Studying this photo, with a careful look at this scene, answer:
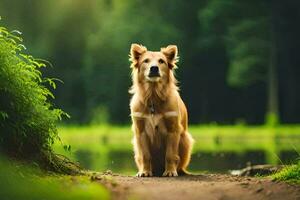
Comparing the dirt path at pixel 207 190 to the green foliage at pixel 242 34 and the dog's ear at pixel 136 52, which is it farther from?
the green foliage at pixel 242 34

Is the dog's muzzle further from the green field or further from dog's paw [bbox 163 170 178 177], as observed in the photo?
the green field

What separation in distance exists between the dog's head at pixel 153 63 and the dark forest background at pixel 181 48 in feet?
98.4

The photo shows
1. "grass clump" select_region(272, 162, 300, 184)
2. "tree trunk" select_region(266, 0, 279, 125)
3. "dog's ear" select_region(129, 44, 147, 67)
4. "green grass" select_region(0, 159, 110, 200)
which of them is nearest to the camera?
"green grass" select_region(0, 159, 110, 200)

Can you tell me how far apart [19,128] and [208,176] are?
9.38 ft

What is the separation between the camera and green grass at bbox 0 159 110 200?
639cm

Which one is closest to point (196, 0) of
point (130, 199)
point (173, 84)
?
point (173, 84)

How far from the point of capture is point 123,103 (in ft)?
139

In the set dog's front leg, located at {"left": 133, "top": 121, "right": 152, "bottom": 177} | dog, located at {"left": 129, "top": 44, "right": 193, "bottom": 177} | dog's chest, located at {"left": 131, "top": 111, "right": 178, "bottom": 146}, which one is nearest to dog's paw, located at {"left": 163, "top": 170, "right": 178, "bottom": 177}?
dog, located at {"left": 129, "top": 44, "right": 193, "bottom": 177}

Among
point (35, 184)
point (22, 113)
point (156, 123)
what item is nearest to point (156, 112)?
point (156, 123)

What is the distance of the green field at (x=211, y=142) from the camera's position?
21573 millimetres

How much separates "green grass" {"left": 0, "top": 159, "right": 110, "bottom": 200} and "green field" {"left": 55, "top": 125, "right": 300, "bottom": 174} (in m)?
12.6

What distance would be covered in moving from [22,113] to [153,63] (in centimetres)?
224

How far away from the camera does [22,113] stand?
7.77 metres

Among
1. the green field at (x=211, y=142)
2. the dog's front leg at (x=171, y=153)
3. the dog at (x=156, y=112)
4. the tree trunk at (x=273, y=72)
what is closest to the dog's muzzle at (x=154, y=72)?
the dog at (x=156, y=112)
